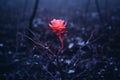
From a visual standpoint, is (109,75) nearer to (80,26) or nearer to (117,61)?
(117,61)

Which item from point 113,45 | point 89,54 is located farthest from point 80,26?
point 89,54

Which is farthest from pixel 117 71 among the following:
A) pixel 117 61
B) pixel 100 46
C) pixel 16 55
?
pixel 16 55

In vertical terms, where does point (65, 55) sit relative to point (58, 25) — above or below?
below

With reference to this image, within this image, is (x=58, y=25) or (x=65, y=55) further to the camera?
(x=65, y=55)

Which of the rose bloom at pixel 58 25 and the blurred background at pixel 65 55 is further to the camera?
the blurred background at pixel 65 55

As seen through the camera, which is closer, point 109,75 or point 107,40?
point 109,75

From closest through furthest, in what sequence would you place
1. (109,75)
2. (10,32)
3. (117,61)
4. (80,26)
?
(109,75) → (117,61) → (10,32) → (80,26)

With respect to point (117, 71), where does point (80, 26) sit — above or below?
above

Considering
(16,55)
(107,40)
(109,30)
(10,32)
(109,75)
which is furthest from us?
(10,32)

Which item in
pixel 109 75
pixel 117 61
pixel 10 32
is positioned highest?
pixel 10 32

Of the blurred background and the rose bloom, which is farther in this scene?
the blurred background
